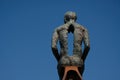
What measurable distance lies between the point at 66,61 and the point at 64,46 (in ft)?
1.65

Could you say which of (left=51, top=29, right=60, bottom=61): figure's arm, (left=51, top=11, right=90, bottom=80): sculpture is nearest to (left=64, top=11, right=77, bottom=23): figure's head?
(left=51, top=11, right=90, bottom=80): sculpture

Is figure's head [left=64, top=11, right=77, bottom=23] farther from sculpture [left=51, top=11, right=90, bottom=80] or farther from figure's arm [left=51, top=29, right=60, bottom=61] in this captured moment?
figure's arm [left=51, top=29, right=60, bottom=61]

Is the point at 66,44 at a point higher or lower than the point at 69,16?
lower

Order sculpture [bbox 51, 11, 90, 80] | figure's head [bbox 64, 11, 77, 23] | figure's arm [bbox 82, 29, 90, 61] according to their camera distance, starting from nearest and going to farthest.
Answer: sculpture [bbox 51, 11, 90, 80]
figure's arm [bbox 82, 29, 90, 61]
figure's head [bbox 64, 11, 77, 23]

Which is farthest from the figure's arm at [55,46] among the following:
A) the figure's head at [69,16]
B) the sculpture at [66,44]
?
the figure's head at [69,16]

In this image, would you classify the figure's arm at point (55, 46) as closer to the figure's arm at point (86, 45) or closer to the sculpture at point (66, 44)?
the sculpture at point (66, 44)

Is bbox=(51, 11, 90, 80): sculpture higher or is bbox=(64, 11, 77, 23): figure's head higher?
bbox=(64, 11, 77, 23): figure's head

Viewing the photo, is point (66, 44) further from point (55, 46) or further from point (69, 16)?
point (69, 16)

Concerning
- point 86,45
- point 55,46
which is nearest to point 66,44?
point 55,46

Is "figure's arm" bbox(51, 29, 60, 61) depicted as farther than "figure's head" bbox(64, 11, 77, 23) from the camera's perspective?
No

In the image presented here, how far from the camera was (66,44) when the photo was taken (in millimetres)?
11805

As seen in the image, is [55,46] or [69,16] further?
[69,16]

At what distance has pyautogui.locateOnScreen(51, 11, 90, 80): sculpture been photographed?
11555mm

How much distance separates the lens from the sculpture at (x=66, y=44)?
37.9 ft
